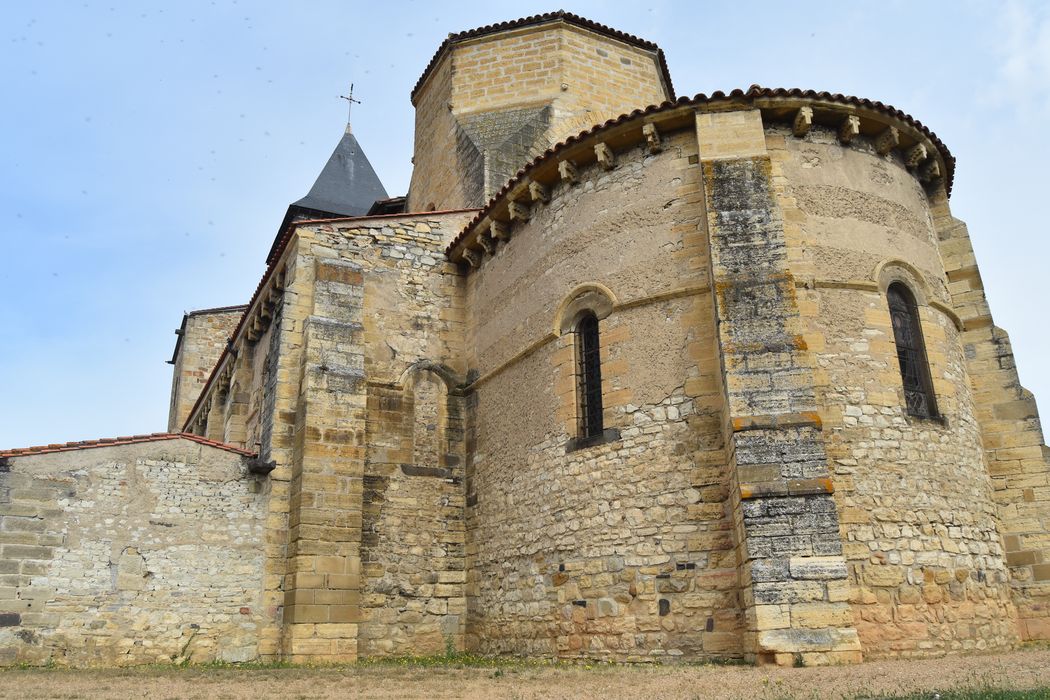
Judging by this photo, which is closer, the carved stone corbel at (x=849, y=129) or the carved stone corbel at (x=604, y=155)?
the carved stone corbel at (x=849, y=129)

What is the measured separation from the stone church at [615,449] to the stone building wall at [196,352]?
41.7 ft

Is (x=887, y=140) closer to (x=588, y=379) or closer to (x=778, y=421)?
(x=778, y=421)

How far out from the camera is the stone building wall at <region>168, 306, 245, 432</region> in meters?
24.8

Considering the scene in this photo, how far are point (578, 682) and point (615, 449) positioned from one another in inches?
125

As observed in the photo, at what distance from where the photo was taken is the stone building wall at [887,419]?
827cm

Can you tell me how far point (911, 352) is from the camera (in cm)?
973

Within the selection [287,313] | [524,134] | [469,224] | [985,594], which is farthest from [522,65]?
[985,594]

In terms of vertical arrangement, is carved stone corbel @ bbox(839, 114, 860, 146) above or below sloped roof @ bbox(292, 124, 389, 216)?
below

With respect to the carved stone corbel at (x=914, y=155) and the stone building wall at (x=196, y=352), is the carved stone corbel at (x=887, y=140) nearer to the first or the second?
the carved stone corbel at (x=914, y=155)

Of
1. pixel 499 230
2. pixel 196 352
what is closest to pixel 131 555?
pixel 499 230

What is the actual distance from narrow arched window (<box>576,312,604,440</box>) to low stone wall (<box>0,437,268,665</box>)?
15.2ft

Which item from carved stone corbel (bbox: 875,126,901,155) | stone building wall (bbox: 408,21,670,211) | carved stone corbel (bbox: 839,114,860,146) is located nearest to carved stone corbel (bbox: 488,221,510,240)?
stone building wall (bbox: 408,21,670,211)

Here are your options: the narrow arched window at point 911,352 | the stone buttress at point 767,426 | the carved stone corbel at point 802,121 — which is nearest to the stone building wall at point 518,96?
the stone buttress at point 767,426

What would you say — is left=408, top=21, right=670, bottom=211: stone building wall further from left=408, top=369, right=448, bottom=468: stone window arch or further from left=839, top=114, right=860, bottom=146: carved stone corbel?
left=839, top=114, right=860, bottom=146: carved stone corbel
